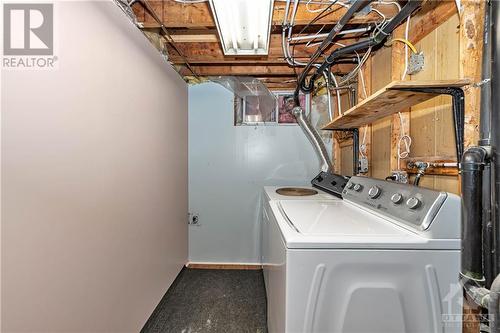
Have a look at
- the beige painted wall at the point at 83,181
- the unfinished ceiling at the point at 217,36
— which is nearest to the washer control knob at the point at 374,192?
the unfinished ceiling at the point at 217,36

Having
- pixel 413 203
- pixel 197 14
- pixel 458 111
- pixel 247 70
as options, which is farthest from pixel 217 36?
pixel 413 203

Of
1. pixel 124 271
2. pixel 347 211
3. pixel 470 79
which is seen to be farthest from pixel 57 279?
pixel 470 79

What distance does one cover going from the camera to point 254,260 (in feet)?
9.75

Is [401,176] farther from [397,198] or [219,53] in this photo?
[219,53]

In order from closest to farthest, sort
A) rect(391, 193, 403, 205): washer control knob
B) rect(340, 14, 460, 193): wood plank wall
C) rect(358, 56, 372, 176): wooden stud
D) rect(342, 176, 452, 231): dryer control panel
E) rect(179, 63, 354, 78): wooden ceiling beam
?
rect(342, 176, 452, 231): dryer control panel
rect(391, 193, 403, 205): washer control knob
rect(340, 14, 460, 193): wood plank wall
rect(358, 56, 372, 176): wooden stud
rect(179, 63, 354, 78): wooden ceiling beam

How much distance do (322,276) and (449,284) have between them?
19.6 inches

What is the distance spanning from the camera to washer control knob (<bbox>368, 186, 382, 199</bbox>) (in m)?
1.34

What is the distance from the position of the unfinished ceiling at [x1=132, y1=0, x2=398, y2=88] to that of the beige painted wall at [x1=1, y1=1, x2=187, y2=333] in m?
0.25

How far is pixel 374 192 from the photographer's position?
136cm

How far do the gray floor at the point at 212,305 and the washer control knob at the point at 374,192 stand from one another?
1365 millimetres

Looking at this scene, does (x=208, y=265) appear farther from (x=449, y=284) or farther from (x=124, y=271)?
(x=449, y=284)

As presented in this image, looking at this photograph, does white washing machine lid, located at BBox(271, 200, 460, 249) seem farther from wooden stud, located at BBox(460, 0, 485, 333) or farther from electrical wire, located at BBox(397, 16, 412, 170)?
electrical wire, located at BBox(397, 16, 412, 170)

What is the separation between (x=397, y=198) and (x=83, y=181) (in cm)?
153

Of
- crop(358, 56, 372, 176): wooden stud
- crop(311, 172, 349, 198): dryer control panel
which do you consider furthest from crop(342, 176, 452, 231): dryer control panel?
crop(358, 56, 372, 176): wooden stud
